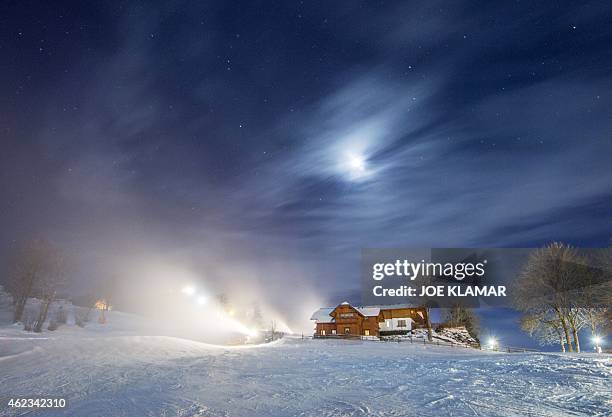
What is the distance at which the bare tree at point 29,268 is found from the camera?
134 ft

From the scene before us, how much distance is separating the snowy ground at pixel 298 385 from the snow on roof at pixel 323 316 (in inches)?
1717

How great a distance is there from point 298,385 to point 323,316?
51.3 metres

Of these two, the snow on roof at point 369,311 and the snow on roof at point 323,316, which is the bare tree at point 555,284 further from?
the snow on roof at point 323,316

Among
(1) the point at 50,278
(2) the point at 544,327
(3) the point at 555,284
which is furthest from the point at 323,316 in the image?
(1) the point at 50,278

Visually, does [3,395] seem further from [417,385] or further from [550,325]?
[550,325]

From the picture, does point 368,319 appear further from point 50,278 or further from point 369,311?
point 50,278

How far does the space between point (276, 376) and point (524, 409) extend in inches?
323

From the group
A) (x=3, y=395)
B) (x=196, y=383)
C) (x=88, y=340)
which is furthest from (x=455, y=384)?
(x=88, y=340)

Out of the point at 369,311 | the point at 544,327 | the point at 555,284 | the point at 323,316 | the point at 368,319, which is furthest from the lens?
the point at 323,316

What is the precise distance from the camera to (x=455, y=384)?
11.0m

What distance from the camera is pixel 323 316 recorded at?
199 feet

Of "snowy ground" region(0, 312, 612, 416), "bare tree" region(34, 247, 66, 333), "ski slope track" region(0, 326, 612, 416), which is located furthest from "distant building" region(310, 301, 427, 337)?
"snowy ground" region(0, 312, 612, 416)

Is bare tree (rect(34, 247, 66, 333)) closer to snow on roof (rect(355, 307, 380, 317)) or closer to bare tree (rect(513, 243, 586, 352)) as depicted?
snow on roof (rect(355, 307, 380, 317))

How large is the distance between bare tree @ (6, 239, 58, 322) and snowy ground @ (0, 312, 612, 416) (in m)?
29.0
